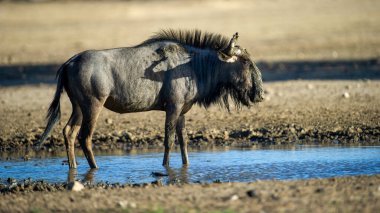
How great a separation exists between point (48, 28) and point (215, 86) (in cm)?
2722

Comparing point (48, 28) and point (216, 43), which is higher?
point (48, 28)

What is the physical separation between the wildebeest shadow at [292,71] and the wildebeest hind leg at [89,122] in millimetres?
9564

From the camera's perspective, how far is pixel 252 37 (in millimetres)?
32406

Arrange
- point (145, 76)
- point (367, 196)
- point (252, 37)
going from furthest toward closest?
point (252, 37) → point (145, 76) → point (367, 196)

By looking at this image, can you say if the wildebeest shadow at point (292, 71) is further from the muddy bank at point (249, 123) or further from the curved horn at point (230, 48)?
the curved horn at point (230, 48)

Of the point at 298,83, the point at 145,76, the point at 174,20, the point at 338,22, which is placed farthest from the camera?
the point at 174,20

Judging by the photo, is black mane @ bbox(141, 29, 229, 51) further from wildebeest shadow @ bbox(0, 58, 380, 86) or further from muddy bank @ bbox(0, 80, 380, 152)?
wildebeest shadow @ bbox(0, 58, 380, 86)

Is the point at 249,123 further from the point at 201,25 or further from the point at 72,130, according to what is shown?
the point at 201,25

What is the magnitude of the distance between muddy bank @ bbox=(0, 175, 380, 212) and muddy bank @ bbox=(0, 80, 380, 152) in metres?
3.88

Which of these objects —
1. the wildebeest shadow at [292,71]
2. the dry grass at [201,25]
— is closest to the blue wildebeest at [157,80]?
the wildebeest shadow at [292,71]

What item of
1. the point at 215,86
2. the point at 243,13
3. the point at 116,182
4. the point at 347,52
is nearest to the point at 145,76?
the point at 215,86

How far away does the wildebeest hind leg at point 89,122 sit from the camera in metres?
10.9

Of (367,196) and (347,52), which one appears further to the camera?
(347,52)

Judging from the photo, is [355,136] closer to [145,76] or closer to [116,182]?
[145,76]
